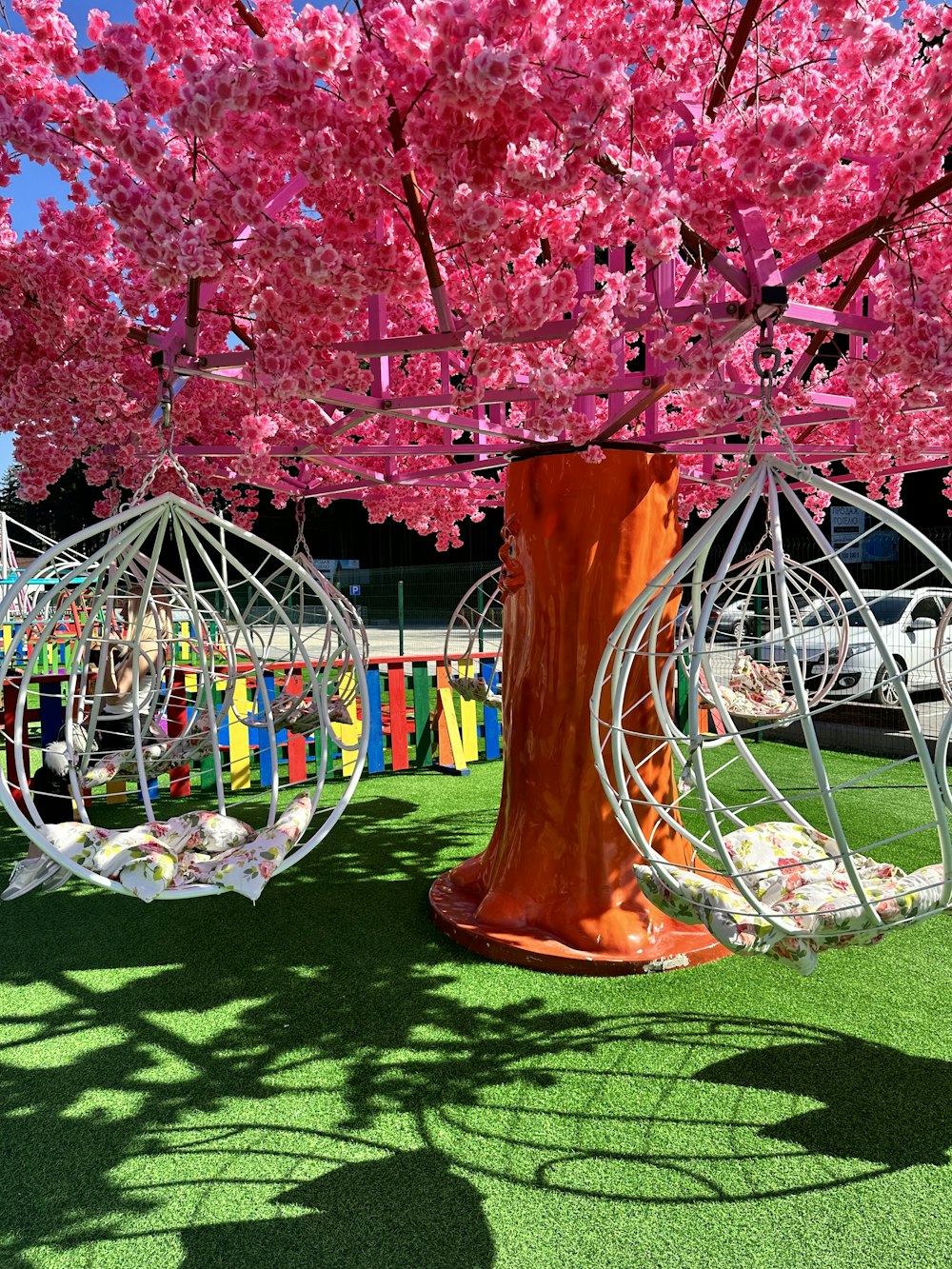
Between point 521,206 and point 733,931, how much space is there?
2319 millimetres

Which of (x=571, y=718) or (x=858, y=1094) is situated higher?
(x=571, y=718)

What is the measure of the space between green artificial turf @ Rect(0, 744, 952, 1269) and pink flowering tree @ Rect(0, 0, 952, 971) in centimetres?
58

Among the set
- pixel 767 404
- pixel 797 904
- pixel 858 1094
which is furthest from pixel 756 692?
pixel 767 404

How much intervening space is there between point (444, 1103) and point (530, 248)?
301 centimetres

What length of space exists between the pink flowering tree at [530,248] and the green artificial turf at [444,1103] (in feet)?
1.91

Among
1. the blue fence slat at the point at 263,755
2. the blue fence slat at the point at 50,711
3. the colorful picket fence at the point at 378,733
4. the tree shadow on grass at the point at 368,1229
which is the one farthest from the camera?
the blue fence slat at the point at 263,755

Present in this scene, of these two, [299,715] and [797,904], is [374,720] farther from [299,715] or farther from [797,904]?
[797,904]

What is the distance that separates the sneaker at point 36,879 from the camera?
4.93 meters

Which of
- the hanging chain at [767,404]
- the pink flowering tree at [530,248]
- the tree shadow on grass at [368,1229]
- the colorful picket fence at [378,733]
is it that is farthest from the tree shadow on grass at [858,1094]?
the colorful picket fence at [378,733]

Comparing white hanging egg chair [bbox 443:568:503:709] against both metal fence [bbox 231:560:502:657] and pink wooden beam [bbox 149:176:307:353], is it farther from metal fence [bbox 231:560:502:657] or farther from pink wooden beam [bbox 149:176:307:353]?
metal fence [bbox 231:560:502:657]

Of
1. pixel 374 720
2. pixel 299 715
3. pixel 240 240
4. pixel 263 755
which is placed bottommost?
pixel 263 755

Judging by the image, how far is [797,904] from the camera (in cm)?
263

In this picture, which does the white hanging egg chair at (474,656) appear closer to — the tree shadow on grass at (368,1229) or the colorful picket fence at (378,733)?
the colorful picket fence at (378,733)

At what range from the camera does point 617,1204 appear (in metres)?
2.52
